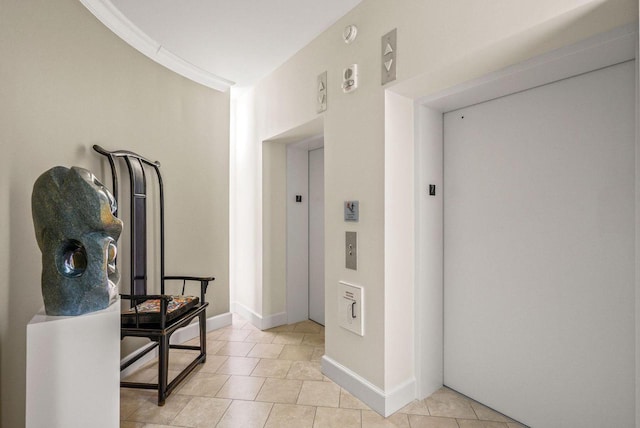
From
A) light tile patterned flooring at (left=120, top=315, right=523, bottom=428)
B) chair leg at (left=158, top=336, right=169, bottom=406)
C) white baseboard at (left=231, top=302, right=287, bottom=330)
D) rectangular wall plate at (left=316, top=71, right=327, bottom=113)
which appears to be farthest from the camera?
white baseboard at (left=231, top=302, right=287, bottom=330)

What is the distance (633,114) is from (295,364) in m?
2.73

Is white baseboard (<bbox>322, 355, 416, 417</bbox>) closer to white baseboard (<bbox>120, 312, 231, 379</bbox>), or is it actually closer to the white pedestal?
the white pedestal

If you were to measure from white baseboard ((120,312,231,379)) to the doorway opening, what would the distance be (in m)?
0.74

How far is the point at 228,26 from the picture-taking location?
8.32ft

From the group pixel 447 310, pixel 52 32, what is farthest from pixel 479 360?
pixel 52 32

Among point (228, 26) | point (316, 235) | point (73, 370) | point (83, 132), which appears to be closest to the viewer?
point (73, 370)

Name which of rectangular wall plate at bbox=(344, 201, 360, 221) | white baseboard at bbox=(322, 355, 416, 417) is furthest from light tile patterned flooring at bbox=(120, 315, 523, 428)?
rectangular wall plate at bbox=(344, 201, 360, 221)

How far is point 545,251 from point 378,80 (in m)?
1.44

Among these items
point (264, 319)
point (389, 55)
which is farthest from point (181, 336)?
point (389, 55)

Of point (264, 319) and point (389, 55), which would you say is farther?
point (264, 319)

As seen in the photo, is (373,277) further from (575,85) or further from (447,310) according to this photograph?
(575,85)

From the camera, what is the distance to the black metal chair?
2.12 meters

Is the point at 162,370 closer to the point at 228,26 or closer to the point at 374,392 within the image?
the point at 374,392

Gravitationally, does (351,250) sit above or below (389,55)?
below
